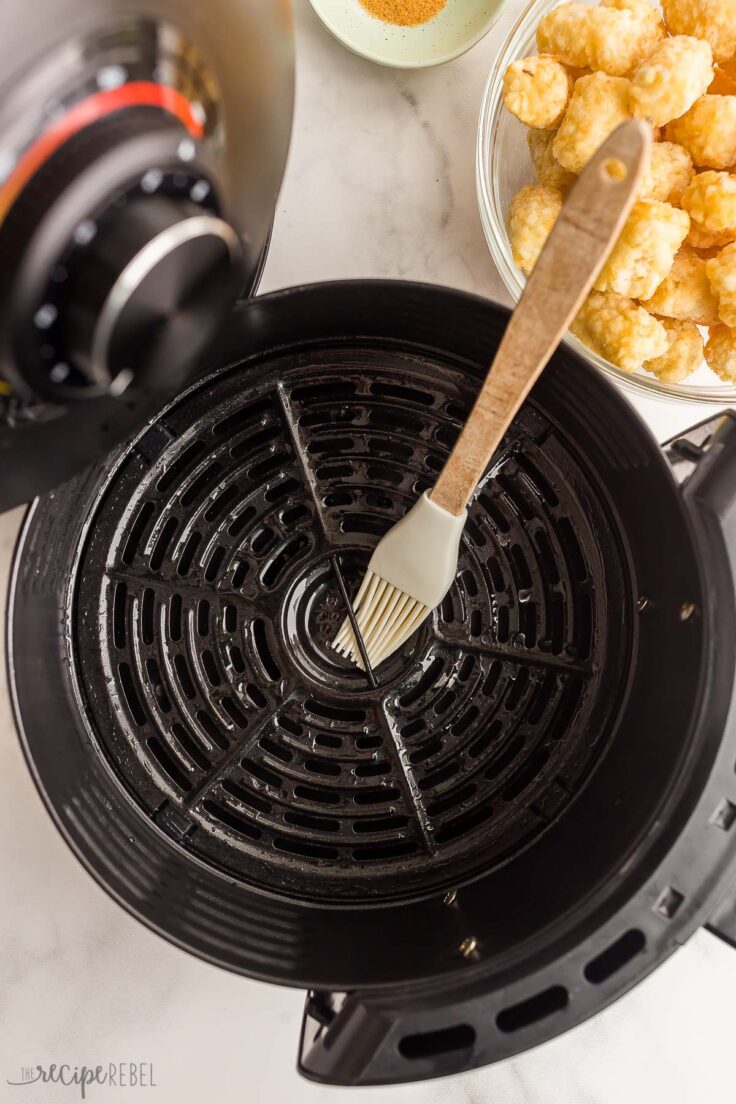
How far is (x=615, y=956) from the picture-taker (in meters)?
0.51

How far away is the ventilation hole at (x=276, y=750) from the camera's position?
65 centimetres

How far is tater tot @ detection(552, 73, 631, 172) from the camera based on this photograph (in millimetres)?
613

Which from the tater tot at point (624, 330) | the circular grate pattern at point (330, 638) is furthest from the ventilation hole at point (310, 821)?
the tater tot at point (624, 330)

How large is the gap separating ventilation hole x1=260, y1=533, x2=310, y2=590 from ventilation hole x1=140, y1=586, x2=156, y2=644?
0.08 m

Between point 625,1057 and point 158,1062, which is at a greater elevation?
point 625,1057

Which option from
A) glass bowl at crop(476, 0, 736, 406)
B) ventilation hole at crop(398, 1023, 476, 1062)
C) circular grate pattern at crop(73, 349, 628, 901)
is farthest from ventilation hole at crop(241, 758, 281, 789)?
glass bowl at crop(476, 0, 736, 406)

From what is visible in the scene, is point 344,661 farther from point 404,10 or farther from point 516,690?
point 404,10

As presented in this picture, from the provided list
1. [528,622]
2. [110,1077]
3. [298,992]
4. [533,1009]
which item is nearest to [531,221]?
[528,622]

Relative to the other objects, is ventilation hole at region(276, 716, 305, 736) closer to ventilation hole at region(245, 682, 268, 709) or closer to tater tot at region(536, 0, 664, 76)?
ventilation hole at region(245, 682, 268, 709)

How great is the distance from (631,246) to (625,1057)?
2.10 feet

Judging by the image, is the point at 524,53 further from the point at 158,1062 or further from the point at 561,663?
the point at 158,1062

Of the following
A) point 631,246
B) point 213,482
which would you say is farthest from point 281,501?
point 631,246

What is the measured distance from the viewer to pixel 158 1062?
2.37 feet

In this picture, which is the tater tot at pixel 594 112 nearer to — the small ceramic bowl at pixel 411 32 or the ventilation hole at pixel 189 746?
the small ceramic bowl at pixel 411 32
